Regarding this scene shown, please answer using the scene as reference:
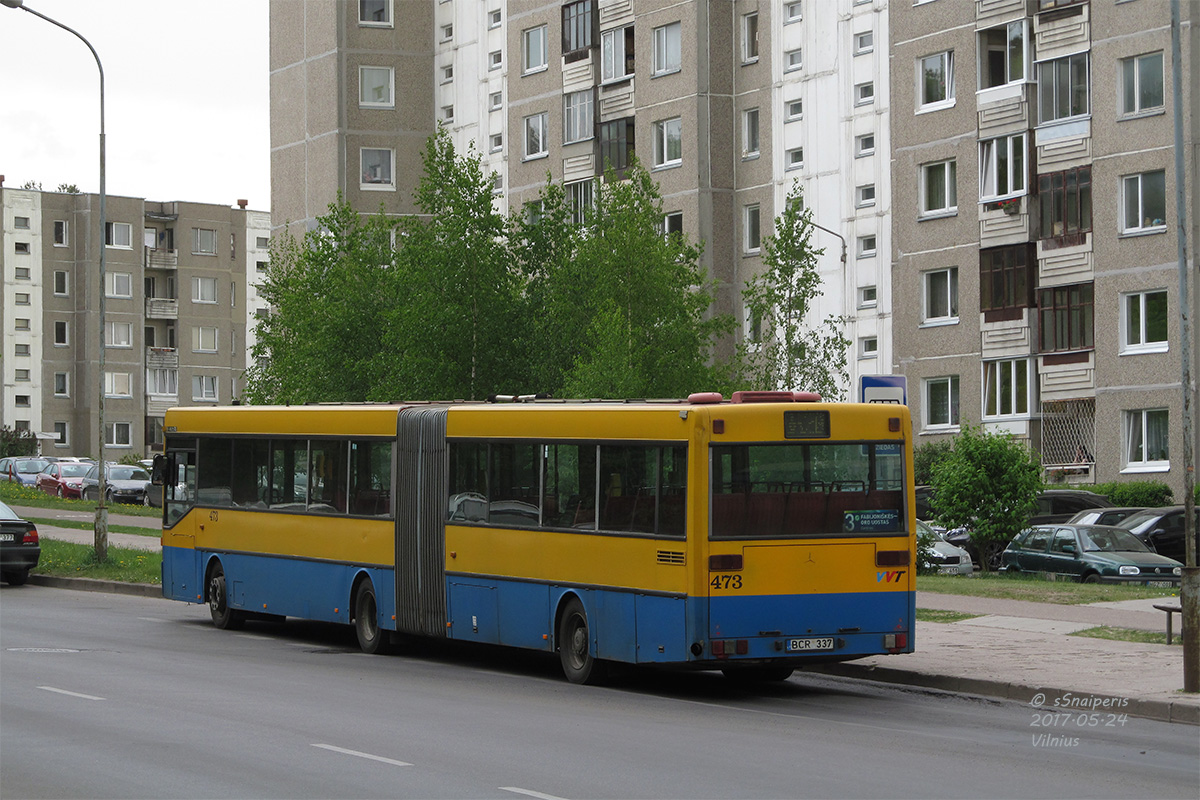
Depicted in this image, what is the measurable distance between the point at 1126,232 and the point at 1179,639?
28761mm

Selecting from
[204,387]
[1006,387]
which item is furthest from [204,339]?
[1006,387]

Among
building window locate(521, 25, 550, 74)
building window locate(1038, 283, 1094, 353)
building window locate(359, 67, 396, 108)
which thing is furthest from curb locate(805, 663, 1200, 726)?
building window locate(359, 67, 396, 108)

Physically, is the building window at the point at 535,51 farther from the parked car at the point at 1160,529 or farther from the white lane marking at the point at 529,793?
the white lane marking at the point at 529,793

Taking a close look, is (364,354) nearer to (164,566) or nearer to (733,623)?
(164,566)

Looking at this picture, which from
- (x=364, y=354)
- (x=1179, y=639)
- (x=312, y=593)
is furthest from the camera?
(x=364, y=354)

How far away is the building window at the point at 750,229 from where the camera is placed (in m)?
60.8

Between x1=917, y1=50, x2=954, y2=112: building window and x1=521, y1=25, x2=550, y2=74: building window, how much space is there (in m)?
19.0

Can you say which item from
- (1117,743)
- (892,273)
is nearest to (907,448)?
(1117,743)

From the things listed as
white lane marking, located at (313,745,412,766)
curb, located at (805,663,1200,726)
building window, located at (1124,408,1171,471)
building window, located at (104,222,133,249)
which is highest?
building window, located at (104,222,133,249)

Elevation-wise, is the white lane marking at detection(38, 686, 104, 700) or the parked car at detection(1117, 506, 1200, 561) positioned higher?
the parked car at detection(1117, 506, 1200, 561)

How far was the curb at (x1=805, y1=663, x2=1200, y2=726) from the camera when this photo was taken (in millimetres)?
14641

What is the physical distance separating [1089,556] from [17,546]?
18756 millimetres

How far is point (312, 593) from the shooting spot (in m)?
22.0

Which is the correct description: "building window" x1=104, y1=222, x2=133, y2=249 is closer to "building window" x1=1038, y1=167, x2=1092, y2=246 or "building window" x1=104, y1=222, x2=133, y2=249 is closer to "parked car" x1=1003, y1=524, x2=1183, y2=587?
"building window" x1=1038, y1=167, x2=1092, y2=246
